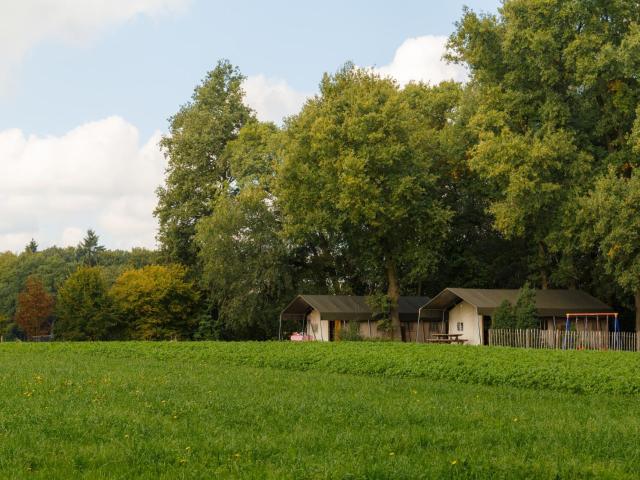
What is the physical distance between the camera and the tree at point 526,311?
45031 millimetres

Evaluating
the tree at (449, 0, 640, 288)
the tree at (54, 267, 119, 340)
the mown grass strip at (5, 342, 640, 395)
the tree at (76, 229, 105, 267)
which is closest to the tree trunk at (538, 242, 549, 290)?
the tree at (449, 0, 640, 288)

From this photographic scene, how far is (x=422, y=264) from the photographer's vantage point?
54.0 meters

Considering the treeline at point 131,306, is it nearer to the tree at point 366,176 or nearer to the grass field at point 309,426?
the tree at point 366,176

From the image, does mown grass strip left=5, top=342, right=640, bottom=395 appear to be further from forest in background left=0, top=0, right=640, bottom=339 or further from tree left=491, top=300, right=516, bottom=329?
forest in background left=0, top=0, right=640, bottom=339

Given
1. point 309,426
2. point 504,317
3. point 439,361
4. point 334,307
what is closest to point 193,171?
point 334,307

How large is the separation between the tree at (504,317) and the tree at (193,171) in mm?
29803

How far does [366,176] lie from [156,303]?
25134 mm

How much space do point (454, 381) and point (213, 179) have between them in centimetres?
4567

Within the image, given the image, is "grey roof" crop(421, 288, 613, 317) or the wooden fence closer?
the wooden fence

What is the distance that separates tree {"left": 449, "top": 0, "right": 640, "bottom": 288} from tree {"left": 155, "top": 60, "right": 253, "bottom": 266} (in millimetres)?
26579

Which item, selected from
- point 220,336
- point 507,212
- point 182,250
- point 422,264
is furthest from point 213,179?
point 507,212

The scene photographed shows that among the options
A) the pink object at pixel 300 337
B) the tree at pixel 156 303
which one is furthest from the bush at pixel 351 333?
the tree at pixel 156 303

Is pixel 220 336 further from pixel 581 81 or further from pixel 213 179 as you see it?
pixel 581 81

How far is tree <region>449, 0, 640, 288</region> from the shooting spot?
45375 mm
